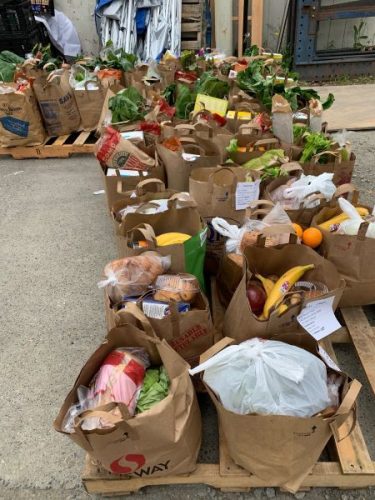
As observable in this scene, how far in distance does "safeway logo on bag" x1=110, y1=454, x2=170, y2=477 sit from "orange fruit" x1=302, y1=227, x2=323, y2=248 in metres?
1.07

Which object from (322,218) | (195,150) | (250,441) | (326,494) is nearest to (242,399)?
(250,441)

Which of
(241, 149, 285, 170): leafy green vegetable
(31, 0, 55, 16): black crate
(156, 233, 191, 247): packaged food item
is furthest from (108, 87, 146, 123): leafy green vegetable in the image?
(31, 0, 55, 16): black crate

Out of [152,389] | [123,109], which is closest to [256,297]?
[152,389]

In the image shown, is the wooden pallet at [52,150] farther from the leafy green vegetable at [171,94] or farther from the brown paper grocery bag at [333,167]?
the brown paper grocery bag at [333,167]

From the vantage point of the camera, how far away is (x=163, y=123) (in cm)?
284

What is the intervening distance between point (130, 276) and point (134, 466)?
66 centimetres

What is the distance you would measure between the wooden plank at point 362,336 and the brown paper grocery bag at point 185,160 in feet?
3.63

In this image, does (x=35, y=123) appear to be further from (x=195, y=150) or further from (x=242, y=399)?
(x=242, y=399)

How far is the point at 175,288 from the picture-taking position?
1.54m

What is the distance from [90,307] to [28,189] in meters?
1.81

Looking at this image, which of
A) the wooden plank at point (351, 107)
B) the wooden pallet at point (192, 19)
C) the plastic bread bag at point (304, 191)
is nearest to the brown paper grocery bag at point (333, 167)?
the plastic bread bag at point (304, 191)

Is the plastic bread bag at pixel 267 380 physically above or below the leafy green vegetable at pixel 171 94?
below

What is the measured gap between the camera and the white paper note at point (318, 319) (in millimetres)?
1391

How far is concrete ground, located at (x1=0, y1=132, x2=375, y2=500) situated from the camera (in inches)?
60.0
